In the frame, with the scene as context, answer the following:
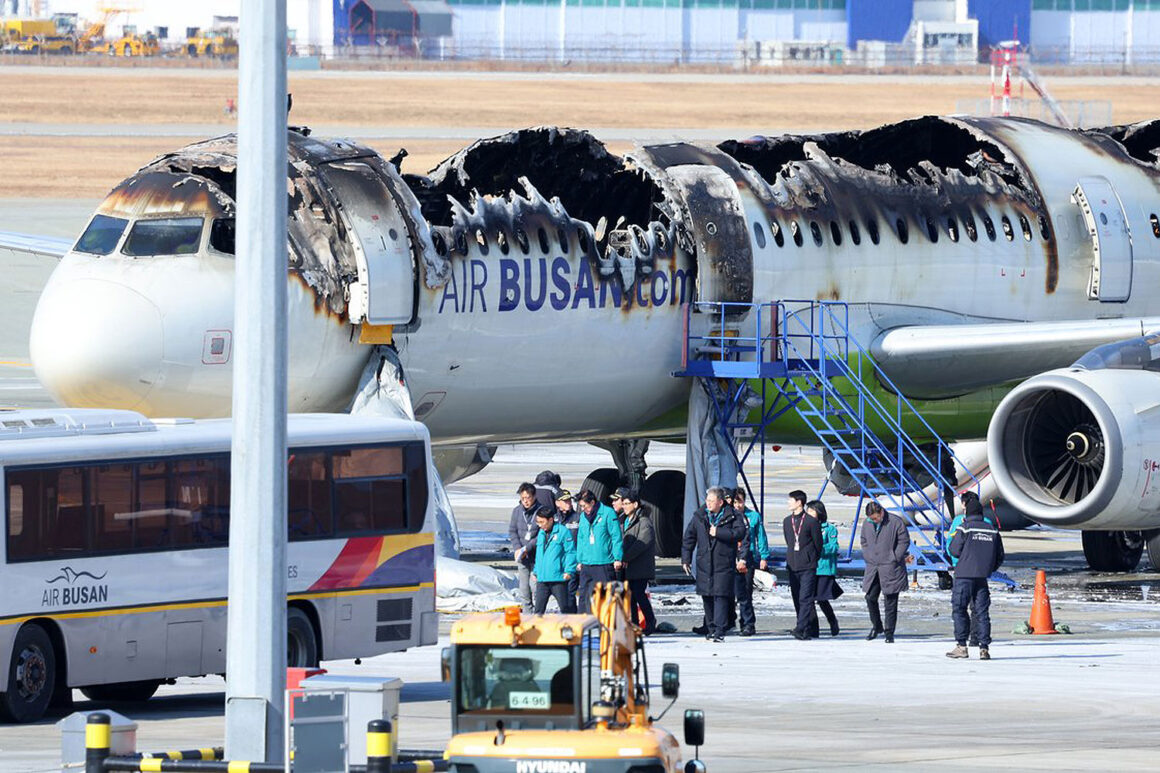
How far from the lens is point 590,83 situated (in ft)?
398

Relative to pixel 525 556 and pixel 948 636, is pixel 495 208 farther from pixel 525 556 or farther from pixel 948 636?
pixel 948 636

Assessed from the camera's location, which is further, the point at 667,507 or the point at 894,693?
the point at 667,507

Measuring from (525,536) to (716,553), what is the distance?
2.19 meters

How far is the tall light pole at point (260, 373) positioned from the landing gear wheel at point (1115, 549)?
19.4m

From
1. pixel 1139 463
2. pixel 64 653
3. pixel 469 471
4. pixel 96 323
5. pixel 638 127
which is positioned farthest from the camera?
pixel 638 127

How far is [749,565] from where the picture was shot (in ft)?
79.4

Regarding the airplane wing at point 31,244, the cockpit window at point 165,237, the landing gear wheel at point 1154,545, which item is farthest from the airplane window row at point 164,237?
the landing gear wheel at point 1154,545

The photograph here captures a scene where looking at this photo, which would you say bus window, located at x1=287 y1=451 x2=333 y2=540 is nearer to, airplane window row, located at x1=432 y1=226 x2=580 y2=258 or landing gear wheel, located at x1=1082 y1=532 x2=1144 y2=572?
airplane window row, located at x1=432 y1=226 x2=580 y2=258

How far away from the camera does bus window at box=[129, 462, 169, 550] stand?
1991 centimetres

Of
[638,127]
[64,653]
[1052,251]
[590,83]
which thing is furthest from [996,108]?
[64,653]

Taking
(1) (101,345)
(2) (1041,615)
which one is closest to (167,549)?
(1) (101,345)

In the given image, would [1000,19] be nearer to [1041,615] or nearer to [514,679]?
[1041,615]

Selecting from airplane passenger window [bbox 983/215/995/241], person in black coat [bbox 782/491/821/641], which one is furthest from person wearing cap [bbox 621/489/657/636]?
airplane passenger window [bbox 983/215/995/241]

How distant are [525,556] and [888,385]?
25.5 ft
